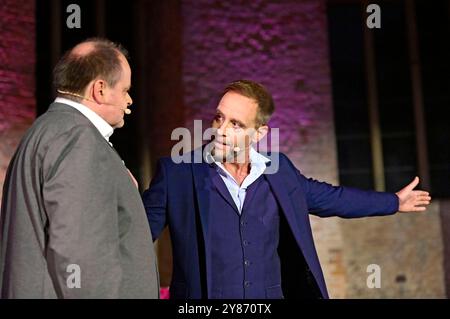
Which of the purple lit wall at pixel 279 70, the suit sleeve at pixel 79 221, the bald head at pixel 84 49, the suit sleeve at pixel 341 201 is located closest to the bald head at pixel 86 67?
the bald head at pixel 84 49

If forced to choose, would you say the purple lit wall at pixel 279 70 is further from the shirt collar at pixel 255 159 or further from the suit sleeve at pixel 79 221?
the suit sleeve at pixel 79 221

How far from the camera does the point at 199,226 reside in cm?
266

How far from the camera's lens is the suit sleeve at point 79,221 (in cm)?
181

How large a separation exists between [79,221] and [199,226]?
0.90 m

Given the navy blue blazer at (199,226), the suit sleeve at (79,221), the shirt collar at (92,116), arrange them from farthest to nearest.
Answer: the navy blue blazer at (199,226)
the shirt collar at (92,116)
the suit sleeve at (79,221)

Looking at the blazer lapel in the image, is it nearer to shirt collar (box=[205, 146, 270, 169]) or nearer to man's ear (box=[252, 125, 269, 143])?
shirt collar (box=[205, 146, 270, 169])

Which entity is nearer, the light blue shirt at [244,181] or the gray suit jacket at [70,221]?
the gray suit jacket at [70,221]

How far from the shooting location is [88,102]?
2.07 metres

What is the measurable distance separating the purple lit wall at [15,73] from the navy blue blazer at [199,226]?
244 cm

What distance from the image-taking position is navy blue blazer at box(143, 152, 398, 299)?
2.62 m

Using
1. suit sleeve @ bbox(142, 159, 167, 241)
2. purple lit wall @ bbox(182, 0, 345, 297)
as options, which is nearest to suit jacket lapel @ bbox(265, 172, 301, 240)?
suit sleeve @ bbox(142, 159, 167, 241)

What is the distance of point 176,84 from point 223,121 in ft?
11.2
